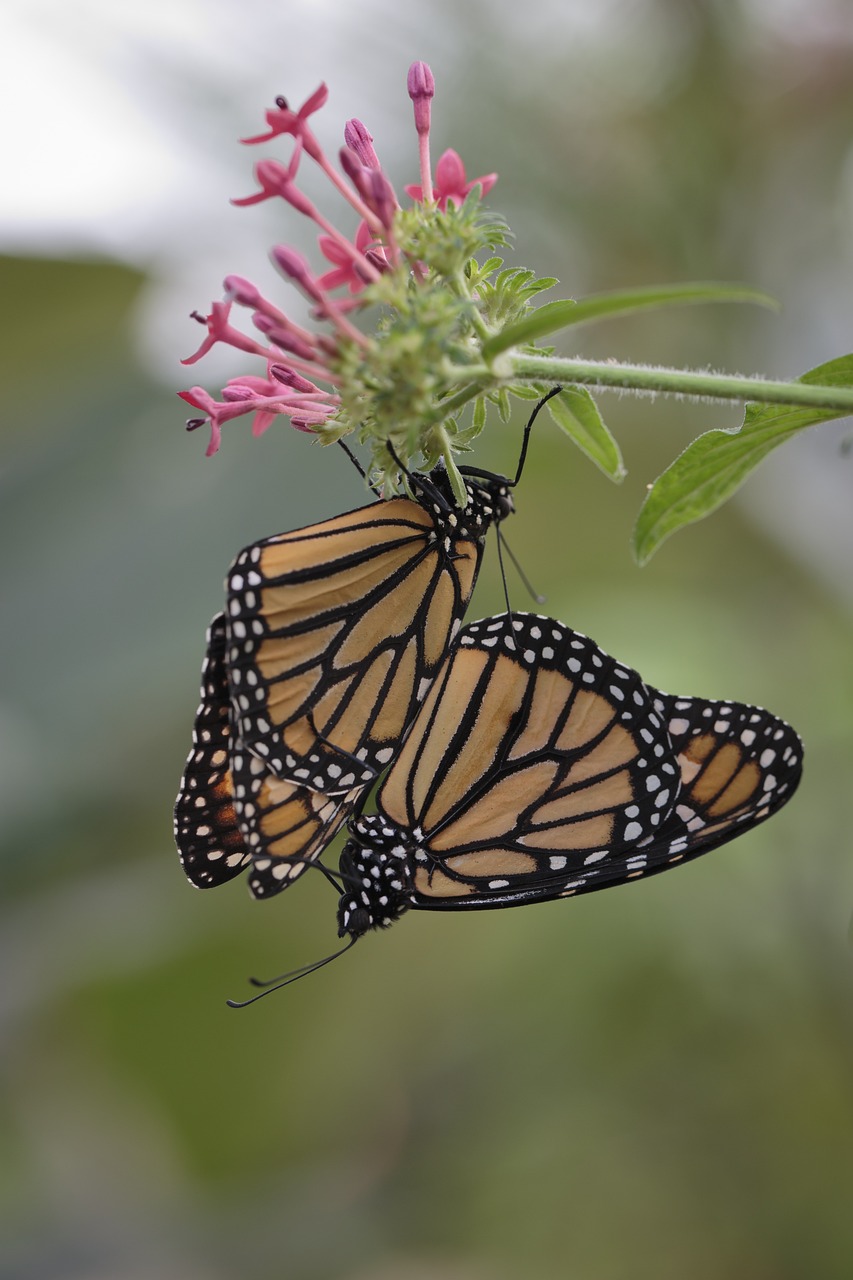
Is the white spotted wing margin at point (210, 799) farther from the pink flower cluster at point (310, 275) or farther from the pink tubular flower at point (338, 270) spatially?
the pink tubular flower at point (338, 270)

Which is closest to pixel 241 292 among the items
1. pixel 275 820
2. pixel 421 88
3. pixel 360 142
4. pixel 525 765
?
pixel 360 142

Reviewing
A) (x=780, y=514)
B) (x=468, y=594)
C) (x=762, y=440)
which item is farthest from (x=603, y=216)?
(x=762, y=440)

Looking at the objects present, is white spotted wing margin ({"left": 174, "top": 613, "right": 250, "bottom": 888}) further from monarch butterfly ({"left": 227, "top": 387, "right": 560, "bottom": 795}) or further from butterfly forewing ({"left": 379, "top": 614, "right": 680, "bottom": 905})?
butterfly forewing ({"left": 379, "top": 614, "right": 680, "bottom": 905})

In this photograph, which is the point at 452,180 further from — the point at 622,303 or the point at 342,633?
the point at 342,633

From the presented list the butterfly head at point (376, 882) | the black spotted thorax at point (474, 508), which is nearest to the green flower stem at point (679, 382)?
the black spotted thorax at point (474, 508)

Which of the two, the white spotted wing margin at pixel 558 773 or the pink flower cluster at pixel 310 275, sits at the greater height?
the pink flower cluster at pixel 310 275
